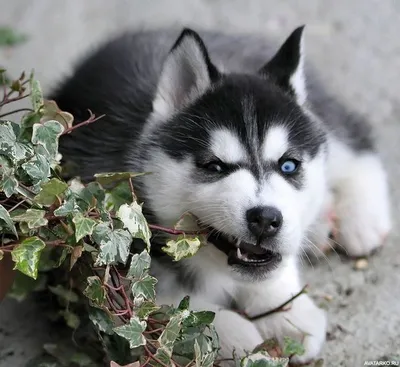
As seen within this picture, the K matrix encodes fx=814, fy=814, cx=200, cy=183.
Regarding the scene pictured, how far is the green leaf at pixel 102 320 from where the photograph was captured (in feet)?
6.79

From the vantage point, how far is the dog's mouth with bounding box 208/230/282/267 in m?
2.24

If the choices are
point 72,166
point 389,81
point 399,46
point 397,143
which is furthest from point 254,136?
point 399,46

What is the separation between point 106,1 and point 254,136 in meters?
2.29

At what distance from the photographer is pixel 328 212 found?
293cm

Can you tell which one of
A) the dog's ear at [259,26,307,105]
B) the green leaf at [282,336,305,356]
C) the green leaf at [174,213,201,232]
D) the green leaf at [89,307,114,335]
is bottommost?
the green leaf at [89,307,114,335]

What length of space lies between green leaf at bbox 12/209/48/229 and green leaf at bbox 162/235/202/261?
317 mm

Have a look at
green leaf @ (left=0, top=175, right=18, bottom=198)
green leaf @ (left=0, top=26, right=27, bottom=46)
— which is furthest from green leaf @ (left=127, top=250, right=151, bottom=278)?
green leaf @ (left=0, top=26, right=27, bottom=46)

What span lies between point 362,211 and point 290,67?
0.70m

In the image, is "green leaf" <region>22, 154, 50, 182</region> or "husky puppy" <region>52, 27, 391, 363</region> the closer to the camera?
"green leaf" <region>22, 154, 50, 182</region>

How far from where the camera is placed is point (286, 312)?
2443mm

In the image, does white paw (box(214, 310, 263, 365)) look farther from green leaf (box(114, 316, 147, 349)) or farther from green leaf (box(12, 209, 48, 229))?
green leaf (box(12, 209, 48, 229))

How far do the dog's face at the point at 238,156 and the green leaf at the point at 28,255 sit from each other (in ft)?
1.54

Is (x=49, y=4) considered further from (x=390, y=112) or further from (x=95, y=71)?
(x=390, y=112)

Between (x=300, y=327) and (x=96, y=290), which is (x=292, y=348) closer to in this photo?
(x=300, y=327)
